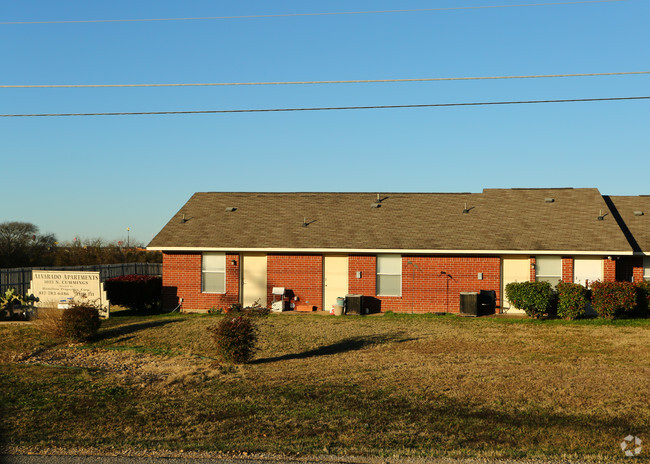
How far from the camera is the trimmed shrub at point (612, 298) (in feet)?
66.8

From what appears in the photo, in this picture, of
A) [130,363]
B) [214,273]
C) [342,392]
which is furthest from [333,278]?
[342,392]

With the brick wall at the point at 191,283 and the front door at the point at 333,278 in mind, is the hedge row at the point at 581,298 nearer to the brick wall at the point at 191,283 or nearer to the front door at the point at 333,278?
the front door at the point at 333,278

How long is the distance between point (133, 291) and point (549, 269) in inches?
647

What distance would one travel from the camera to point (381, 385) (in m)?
11.3

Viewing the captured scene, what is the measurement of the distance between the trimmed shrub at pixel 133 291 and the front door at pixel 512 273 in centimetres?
1421

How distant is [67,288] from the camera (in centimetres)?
2219

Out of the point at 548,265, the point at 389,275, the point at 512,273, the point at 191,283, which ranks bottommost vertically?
the point at 191,283

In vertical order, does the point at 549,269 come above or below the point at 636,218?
below

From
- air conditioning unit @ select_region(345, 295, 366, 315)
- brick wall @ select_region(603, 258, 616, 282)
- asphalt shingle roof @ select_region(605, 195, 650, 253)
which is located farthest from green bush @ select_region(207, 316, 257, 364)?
asphalt shingle roof @ select_region(605, 195, 650, 253)

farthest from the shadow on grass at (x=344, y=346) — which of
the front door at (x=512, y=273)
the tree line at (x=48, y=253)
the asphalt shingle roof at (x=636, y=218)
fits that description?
the tree line at (x=48, y=253)

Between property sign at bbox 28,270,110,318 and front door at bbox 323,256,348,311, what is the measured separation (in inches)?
326

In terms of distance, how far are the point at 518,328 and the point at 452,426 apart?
1170 cm

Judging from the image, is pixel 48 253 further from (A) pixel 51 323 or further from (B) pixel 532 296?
(B) pixel 532 296

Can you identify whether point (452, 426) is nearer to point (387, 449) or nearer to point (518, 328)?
point (387, 449)
